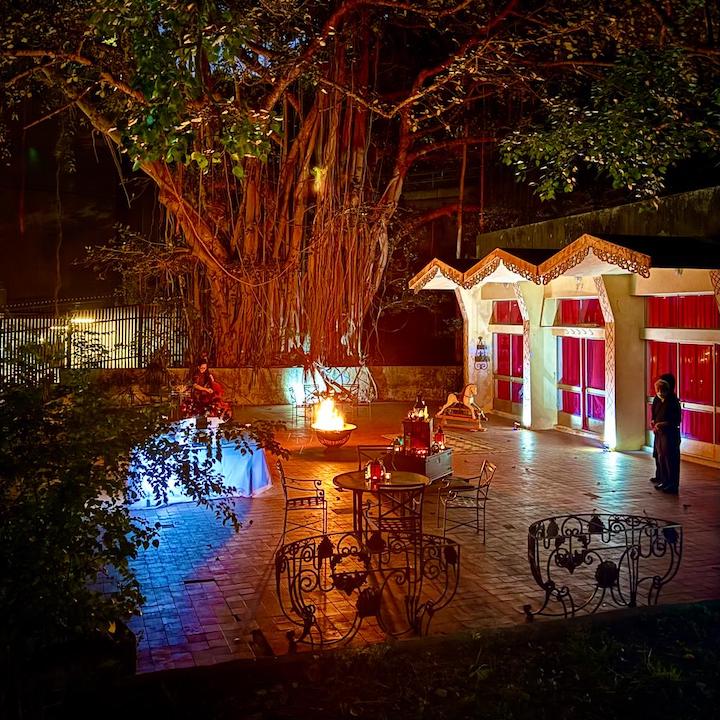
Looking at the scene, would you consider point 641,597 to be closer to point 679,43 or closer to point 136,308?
point 679,43

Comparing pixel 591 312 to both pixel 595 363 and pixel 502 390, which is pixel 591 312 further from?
pixel 502 390

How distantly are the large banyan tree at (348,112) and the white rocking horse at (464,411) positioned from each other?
323cm

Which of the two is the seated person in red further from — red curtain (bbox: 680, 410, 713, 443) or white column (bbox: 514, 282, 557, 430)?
red curtain (bbox: 680, 410, 713, 443)

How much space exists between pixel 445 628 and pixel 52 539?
289 centimetres

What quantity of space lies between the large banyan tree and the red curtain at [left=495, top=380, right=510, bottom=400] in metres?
3.26

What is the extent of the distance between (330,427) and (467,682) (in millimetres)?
8239

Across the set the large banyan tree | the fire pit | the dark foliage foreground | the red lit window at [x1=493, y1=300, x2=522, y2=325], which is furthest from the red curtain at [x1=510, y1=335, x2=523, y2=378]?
the dark foliage foreground

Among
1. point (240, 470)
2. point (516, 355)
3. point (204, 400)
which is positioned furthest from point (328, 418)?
point (516, 355)

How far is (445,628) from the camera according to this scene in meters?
5.59

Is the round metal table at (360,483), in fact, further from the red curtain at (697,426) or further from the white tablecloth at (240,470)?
the red curtain at (697,426)

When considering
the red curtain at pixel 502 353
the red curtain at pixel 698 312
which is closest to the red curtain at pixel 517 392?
the red curtain at pixel 502 353

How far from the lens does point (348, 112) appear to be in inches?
663

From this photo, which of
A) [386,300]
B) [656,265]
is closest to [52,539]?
[656,265]

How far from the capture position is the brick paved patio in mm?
5547
